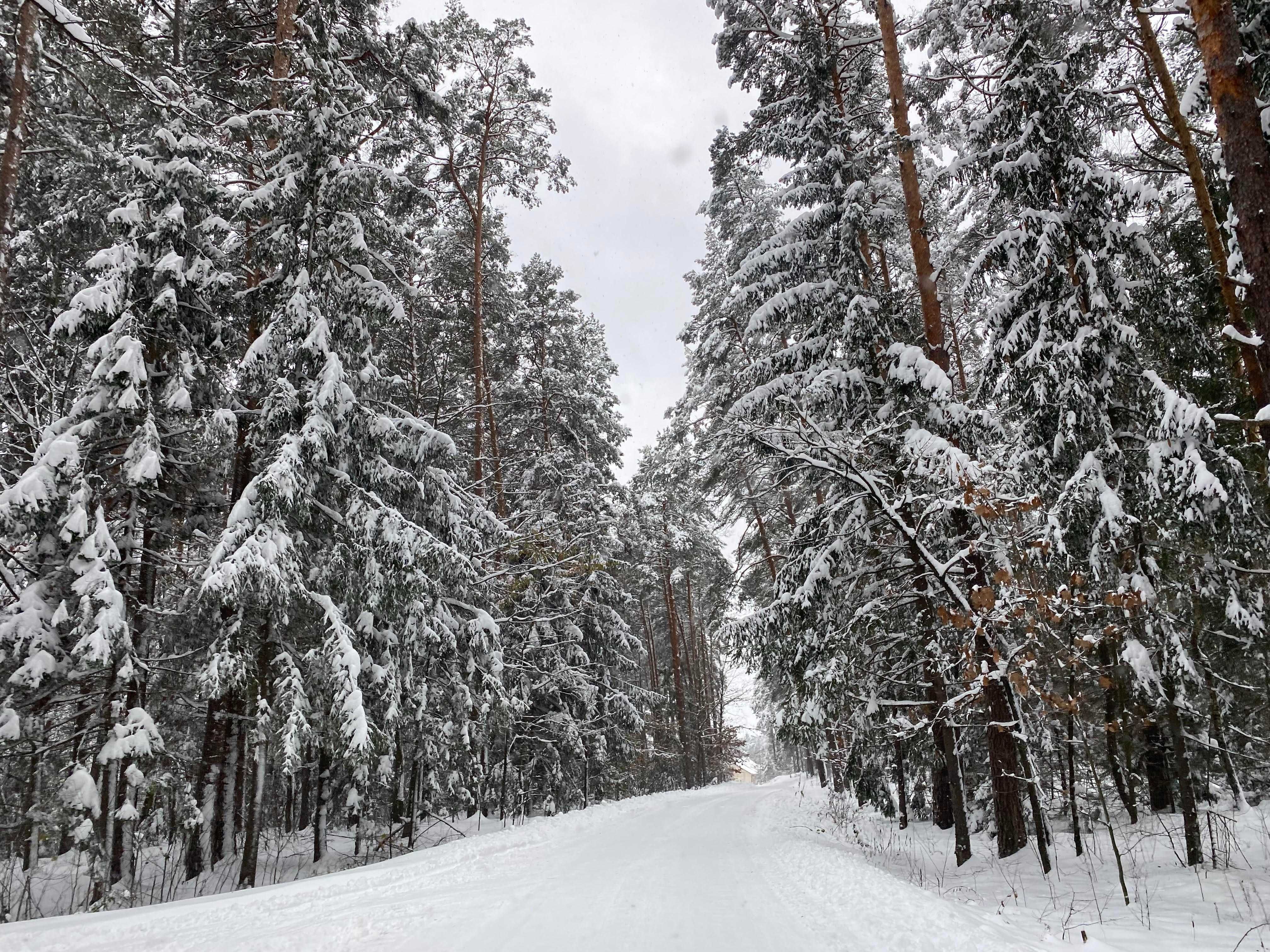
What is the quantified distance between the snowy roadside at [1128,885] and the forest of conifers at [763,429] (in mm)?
582

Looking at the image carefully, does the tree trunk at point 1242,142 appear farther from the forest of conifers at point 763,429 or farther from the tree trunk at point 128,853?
the tree trunk at point 128,853

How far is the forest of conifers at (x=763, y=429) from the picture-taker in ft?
25.4

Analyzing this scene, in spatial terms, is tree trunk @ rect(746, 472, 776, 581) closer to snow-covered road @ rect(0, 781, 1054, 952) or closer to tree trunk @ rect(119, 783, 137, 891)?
snow-covered road @ rect(0, 781, 1054, 952)

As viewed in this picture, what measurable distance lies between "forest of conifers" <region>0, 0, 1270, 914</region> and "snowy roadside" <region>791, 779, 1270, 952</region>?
58 cm

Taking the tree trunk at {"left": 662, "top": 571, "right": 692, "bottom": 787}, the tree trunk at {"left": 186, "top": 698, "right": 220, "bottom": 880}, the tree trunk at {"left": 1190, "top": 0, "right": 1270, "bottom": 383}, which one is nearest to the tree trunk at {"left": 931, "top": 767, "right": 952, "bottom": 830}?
the tree trunk at {"left": 1190, "top": 0, "right": 1270, "bottom": 383}

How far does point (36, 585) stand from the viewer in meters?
8.16

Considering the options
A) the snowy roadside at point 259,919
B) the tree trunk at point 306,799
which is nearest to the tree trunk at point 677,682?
the tree trunk at point 306,799

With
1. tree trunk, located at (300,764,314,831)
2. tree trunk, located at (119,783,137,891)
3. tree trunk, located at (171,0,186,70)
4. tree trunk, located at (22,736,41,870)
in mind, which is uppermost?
tree trunk, located at (171,0,186,70)

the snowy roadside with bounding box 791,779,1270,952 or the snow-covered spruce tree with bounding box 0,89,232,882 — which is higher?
the snow-covered spruce tree with bounding box 0,89,232,882

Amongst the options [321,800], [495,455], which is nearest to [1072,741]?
[321,800]

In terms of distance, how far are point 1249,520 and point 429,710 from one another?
13.5m

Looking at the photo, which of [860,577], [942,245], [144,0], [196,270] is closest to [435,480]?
[196,270]

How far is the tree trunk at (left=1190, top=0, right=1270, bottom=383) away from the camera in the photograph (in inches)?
195

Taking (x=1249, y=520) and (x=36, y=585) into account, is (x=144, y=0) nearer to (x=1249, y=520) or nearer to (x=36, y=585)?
(x=36, y=585)
